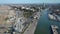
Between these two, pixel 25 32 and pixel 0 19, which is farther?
pixel 0 19

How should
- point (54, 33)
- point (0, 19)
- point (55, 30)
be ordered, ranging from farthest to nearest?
A: point (0, 19), point (55, 30), point (54, 33)

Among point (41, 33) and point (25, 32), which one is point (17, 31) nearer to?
point (25, 32)

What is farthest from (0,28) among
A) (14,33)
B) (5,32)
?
(14,33)

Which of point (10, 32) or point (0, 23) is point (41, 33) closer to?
point (10, 32)

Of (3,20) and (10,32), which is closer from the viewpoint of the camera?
(10,32)

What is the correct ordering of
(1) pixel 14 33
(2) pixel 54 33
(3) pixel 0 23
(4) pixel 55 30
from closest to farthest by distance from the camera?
(1) pixel 14 33 < (2) pixel 54 33 < (4) pixel 55 30 < (3) pixel 0 23

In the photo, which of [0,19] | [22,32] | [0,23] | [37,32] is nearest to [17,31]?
[22,32]

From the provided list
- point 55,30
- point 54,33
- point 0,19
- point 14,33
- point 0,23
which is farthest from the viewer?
point 0,19

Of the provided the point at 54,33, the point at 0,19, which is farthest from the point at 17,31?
the point at 0,19

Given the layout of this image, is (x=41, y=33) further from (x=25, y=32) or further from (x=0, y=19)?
(x=0, y=19)
